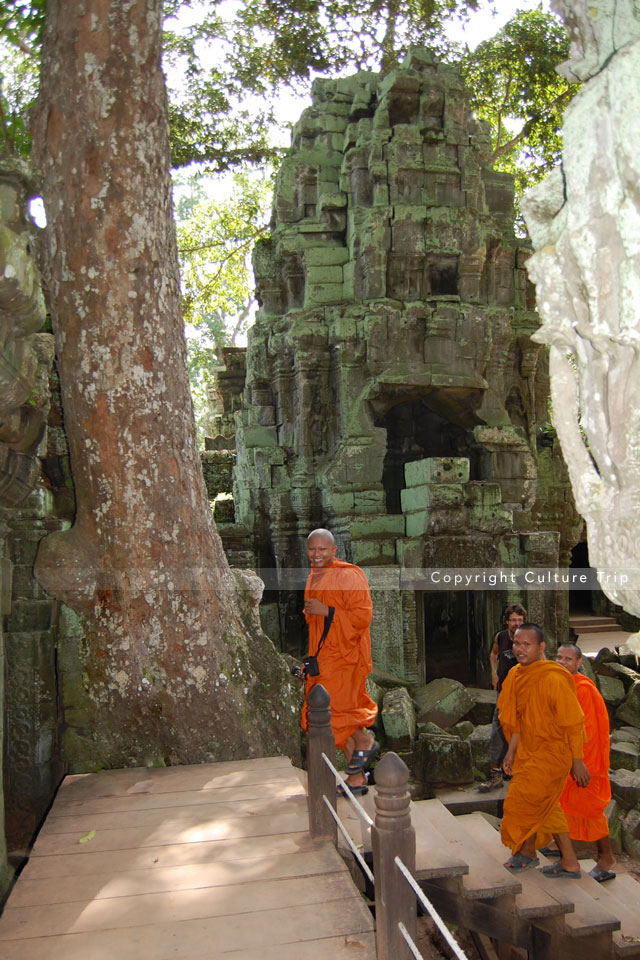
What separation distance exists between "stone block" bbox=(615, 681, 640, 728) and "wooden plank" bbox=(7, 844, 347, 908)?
22.7 ft

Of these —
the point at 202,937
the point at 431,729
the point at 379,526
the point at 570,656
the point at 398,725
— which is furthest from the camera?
the point at 379,526

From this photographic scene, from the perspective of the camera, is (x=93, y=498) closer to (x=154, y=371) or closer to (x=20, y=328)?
(x=154, y=371)

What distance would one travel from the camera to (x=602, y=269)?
1639mm

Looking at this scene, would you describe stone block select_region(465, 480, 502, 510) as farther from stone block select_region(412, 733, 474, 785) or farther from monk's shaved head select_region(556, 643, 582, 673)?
monk's shaved head select_region(556, 643, 582, 673)

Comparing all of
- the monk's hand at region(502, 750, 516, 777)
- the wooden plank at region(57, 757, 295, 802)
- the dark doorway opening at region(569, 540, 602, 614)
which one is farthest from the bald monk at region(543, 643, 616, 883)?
the dark doorway opening at region(569, 540, 602, 614)

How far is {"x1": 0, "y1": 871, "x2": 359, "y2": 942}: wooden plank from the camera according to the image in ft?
8.32

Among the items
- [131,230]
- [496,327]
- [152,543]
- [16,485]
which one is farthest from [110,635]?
[496,327]

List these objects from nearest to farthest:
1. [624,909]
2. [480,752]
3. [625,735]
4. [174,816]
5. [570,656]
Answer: [174,816]
[624,909]
[570,656]
[480,752]
[625,735]

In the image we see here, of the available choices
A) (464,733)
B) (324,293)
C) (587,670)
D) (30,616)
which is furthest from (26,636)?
(324,293)

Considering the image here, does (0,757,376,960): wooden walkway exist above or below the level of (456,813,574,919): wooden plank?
above

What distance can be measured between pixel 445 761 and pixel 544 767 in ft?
9.50

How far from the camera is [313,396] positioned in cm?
1148

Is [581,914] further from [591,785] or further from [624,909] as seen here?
[591,785]

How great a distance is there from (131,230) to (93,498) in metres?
1.55
